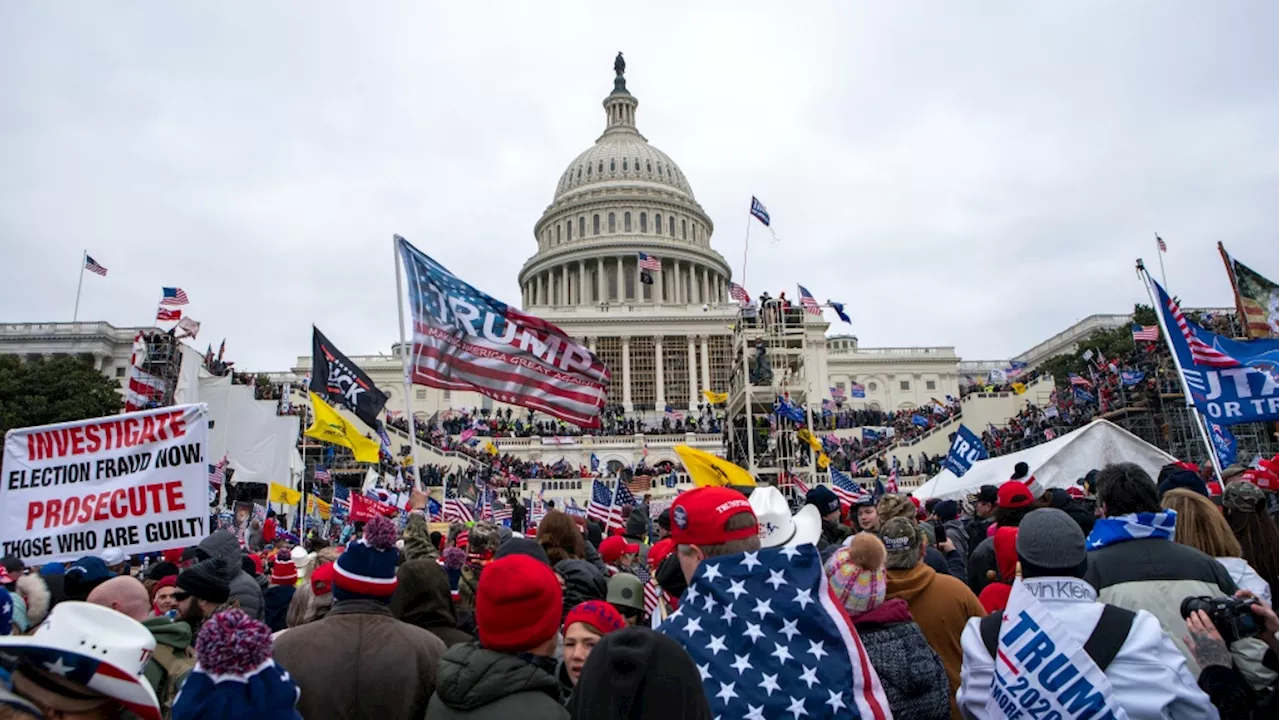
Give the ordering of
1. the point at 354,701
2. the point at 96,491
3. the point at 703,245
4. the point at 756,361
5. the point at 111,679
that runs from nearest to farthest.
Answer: the point at 111,679
the point at 354,701
the point at 96,491
the point at 756,361
the point at 703,245

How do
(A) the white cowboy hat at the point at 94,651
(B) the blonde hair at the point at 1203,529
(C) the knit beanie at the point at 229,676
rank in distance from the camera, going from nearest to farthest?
(A) the white cowboy hat at the point at 94,651, (C) the knit beanie at the point at 229,676, (B) the blonde hair at the point at 1203,529

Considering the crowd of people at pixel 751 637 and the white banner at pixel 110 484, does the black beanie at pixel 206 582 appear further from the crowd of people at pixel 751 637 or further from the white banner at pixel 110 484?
the white banner at pixel 110 484

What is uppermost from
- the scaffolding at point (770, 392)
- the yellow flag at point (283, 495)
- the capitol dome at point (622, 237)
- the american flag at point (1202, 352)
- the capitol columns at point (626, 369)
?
the capitol dome at point (622, 237)

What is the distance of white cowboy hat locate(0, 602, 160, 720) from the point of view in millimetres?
2375

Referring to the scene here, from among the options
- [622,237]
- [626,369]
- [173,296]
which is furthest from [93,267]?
[622,237]

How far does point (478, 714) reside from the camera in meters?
2.96

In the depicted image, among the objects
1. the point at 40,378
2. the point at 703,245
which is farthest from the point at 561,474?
the point at 703,245

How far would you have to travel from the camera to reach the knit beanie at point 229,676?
8.16 feet

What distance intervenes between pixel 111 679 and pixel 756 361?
109 feet

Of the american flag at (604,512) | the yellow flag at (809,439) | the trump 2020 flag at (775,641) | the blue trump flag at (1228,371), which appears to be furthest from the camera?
the yellow flag at (809,439)

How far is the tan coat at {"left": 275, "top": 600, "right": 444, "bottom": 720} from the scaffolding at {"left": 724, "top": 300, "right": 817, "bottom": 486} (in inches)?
1141

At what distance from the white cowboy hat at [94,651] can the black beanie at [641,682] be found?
134 centimetres

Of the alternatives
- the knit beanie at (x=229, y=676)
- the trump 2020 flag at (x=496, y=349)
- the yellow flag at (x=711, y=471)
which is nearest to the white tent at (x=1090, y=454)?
the yellow flag at (x=711, y=471)

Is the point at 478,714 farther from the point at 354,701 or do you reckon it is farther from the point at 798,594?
the point at 798,594
